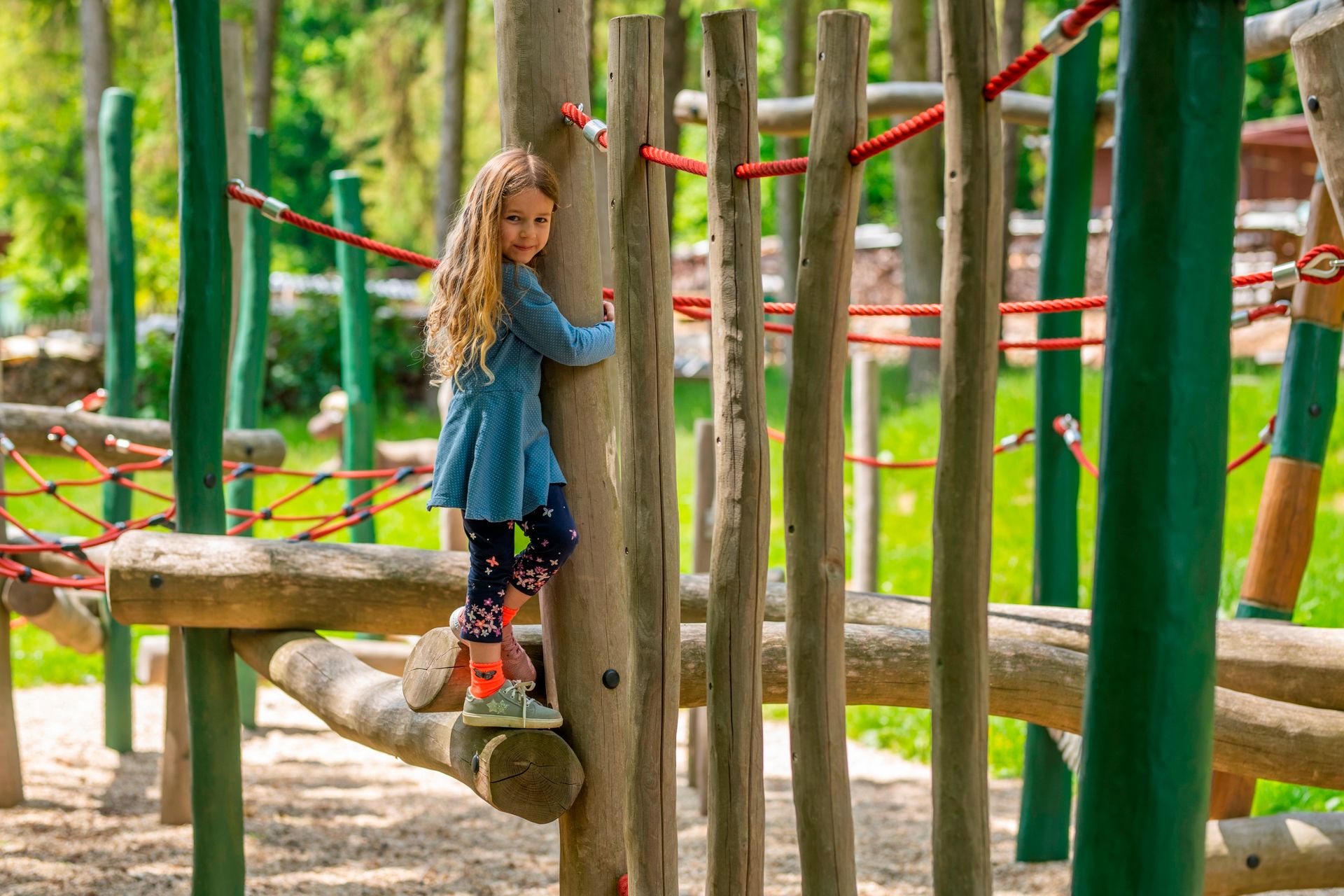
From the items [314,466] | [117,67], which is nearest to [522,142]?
[314,466]

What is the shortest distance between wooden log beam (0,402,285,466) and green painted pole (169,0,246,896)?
1640 millimetres

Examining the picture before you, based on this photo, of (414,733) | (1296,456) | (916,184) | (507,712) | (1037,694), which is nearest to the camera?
(507,712)

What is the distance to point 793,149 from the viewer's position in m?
13.4

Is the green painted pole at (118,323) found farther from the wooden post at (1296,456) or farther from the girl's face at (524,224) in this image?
the wooden post at (1296,456)

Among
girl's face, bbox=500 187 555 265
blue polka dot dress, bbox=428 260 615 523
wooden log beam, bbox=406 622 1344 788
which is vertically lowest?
wooden log beam, bbox=406 622 1344 788

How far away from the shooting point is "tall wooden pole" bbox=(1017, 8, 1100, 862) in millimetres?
3826

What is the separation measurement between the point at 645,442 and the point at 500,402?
291 millimetres

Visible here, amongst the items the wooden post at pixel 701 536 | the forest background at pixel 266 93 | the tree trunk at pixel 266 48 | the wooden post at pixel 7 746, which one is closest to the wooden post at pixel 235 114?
the wooden post at pixel 7 746

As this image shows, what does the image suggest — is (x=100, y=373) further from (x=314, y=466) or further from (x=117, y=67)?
(x=117, y=67)

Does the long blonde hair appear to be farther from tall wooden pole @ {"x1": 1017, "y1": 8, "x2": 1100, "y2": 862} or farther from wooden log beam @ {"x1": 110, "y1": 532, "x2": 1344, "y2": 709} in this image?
tall wooden pole @ {"x1": 1017, "y1": 8, "x2": 1100, "y2": 862}

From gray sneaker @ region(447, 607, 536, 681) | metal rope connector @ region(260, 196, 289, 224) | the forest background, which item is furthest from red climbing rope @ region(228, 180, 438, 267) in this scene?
the forest background

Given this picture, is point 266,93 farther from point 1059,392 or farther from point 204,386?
point 1059,392

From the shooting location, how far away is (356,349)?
629cm

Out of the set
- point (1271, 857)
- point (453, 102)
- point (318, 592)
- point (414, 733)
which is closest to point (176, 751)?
point (318, 592)
